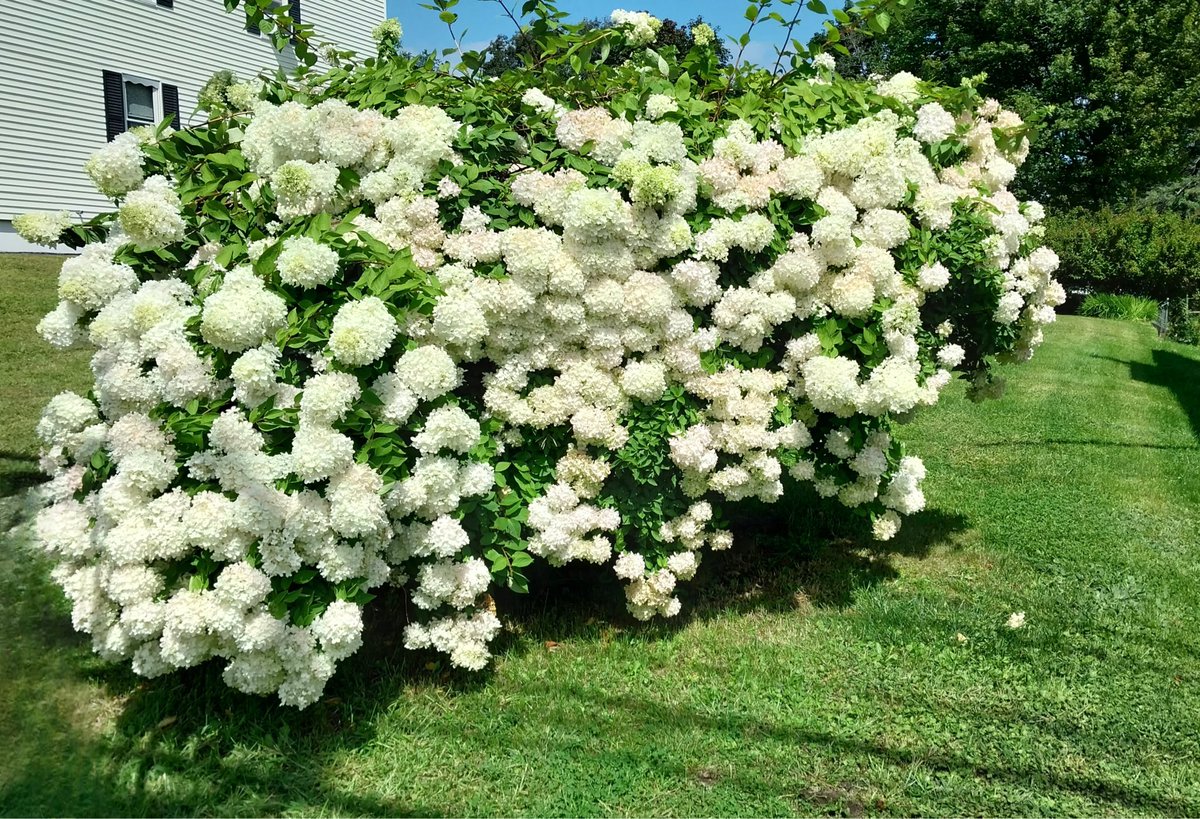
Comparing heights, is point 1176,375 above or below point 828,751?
above

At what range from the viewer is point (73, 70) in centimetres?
1408

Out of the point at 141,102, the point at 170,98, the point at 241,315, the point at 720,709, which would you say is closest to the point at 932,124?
the point at 720,709

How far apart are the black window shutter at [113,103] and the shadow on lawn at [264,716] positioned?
45.0 ft

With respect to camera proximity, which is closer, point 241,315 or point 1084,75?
point 241,315

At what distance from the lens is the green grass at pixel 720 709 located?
2803mm

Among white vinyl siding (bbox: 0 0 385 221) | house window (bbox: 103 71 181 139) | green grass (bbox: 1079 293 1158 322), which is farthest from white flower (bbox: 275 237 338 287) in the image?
green grass (bbox: 1079 293 1158 322)

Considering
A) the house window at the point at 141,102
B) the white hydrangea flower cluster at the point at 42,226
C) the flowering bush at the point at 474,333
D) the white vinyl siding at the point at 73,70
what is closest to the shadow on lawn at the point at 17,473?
the flowering bush at the point at 474,333

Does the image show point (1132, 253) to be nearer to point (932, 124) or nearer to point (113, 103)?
point (932, 124)

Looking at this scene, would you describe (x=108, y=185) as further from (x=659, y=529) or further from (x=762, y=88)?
(x=762, y=88)

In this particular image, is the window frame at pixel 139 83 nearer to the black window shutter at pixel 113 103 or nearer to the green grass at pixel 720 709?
the black window shutter at pixel 113 103

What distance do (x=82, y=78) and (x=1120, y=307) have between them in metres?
22.3

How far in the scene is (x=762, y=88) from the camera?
411cm

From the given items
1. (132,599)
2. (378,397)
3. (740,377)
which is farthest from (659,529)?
(132,599)

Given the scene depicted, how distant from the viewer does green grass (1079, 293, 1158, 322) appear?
2056 centimetres
